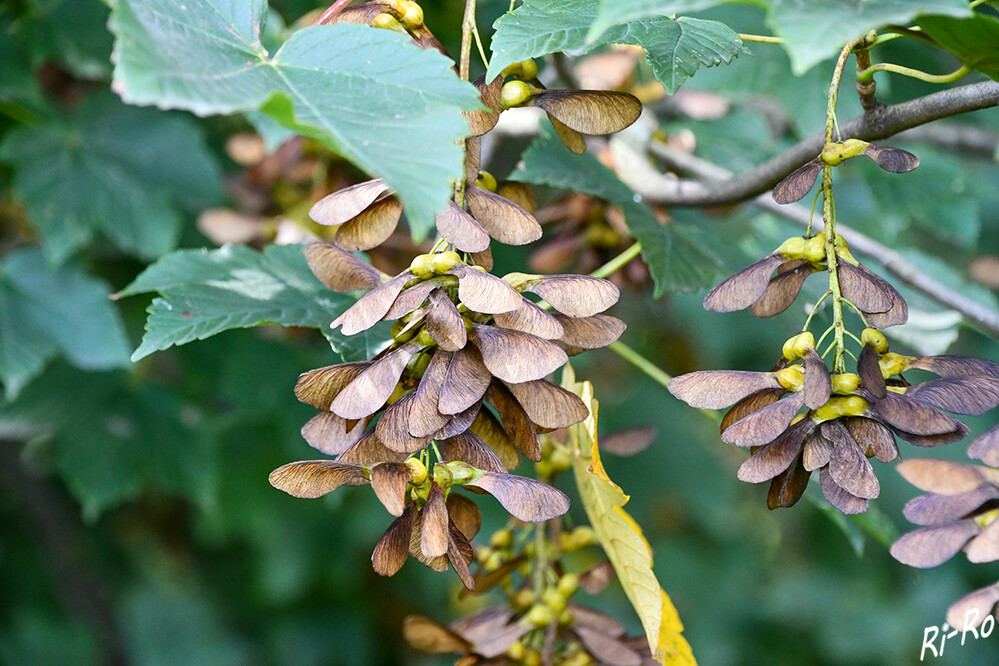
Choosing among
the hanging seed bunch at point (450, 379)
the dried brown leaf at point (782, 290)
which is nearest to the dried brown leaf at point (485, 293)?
the hanging seed bunch at point (450, 379)

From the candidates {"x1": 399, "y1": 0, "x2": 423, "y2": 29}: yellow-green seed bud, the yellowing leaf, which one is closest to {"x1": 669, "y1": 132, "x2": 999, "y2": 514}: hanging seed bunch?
the yellowing leaf

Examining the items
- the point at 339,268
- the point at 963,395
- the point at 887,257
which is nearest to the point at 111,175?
the point at 339,268

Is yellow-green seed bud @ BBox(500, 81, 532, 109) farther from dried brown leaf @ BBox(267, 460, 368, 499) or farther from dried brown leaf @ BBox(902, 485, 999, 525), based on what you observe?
dried brown leaf @ BBox(902, 485, 999, 525)

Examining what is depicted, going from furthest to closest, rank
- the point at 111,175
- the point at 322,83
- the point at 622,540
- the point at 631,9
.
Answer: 1. the point at 111,175
2. the point at 622,540
3. the point at 322,83
4. the point at 631,9

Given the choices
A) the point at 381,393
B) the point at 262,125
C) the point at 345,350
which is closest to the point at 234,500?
the point at 262,125

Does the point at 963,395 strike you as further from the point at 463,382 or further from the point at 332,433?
the point at 332,433
